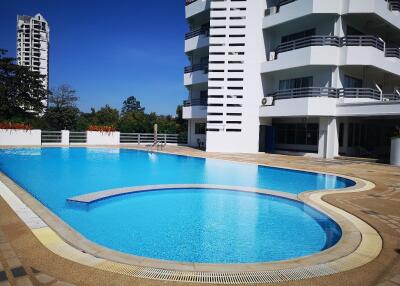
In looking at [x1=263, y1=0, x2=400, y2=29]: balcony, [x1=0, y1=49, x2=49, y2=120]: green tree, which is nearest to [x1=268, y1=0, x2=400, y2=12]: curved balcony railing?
[x1=263, y1=0, x2=400, y2=29]: balcony

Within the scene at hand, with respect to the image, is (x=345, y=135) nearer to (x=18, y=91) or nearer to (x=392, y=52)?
(x=392, y=52)

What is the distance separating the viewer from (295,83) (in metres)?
23.3

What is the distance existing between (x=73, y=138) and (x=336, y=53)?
874 inches

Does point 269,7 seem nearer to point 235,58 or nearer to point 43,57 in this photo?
point 235,58

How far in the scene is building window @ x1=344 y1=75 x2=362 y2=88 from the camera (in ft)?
71.2

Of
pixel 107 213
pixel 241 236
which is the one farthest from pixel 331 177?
pixel 107 213

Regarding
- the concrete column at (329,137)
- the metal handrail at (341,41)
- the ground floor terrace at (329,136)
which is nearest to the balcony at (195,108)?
the ground floor terrace at (329,136)

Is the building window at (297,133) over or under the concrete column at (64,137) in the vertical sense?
over

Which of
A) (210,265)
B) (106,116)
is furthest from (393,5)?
(106,116)

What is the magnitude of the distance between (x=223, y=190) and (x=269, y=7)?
61.6 feet

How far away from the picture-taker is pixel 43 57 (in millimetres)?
117438

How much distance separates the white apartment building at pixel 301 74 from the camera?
20.1m

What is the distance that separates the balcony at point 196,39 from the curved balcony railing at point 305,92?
8.02m

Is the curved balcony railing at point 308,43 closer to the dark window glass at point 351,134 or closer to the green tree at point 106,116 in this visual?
the dark window glass at point 351,134
